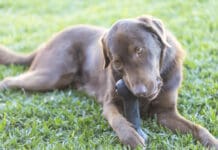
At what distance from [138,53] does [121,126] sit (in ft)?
2.09

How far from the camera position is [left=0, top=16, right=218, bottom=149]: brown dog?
12.8 ft

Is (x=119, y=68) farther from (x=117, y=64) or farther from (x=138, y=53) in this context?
(x=138, y=53)

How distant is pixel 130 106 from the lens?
4.26 meters

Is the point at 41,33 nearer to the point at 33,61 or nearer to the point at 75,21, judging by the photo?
the point at 75,21

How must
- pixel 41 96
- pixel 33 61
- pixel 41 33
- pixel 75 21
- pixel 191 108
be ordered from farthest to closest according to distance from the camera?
pixel 75 21, pixel 41 33, pixel 33 61, pixel 41 96, pixel 191 108

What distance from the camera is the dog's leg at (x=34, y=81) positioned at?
17.3 ft

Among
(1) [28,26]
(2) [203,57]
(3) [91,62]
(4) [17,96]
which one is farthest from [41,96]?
(1) [28,26]

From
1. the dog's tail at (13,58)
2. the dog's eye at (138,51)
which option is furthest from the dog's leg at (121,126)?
the dog's tail at (13,58)

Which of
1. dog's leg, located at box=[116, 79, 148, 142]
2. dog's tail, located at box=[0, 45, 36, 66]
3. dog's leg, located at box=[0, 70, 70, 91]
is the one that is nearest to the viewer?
dog's leg, located at box=[116, 79, 148, 142]

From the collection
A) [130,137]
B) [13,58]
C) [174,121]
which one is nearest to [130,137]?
[130,137]

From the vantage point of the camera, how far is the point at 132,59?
12.7 feet

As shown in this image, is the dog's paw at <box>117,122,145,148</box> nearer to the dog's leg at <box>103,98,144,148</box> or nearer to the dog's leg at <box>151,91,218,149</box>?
the dog's leg at <box>103,98,144,148</box>

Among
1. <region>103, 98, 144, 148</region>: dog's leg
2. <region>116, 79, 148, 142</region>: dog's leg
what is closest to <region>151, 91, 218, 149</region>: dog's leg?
<region>116, 79, 148, 142</region>: dog's leg

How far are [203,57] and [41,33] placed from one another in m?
2.56
